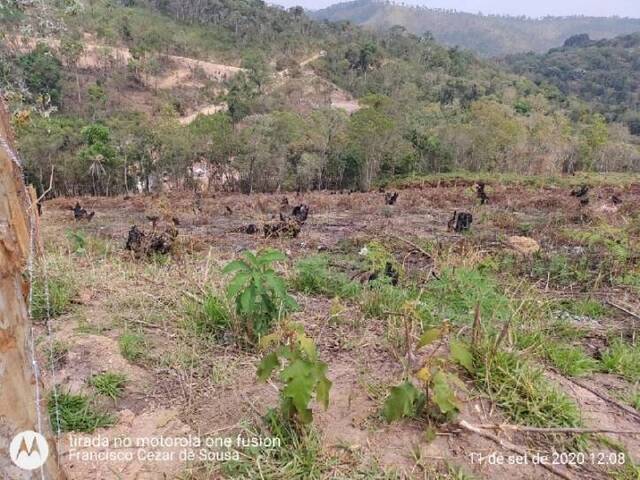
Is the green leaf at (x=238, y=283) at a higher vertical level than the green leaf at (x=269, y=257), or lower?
lower

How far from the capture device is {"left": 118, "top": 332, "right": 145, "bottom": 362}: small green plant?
2.55 metres

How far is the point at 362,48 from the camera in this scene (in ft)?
203

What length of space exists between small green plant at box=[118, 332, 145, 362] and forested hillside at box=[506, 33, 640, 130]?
67.7 metres

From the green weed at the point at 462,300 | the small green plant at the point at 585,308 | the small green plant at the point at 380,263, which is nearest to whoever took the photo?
the green weed at the point at 462,300

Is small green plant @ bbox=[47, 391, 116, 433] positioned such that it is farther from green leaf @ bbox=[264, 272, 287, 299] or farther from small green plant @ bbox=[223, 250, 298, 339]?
green leaf @ bbox=[264, 272, 287, 299]

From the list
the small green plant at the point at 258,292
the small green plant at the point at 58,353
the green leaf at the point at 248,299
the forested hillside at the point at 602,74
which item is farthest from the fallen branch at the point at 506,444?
the forested hillside at the point at 602,74

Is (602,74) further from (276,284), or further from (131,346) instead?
(131,346)

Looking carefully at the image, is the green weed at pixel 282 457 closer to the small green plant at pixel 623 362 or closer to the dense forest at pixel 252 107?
the small green plant at pixel 623 362

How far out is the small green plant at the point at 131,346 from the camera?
2.55 metres

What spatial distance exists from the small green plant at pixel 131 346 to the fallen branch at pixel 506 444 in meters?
1.73

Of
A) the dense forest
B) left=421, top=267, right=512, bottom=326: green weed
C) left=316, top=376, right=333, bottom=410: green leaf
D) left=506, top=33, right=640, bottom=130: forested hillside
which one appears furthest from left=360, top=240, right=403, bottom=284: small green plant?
left=506, top=33, right=640, bottom=130: forested hillside

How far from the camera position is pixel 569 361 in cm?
259

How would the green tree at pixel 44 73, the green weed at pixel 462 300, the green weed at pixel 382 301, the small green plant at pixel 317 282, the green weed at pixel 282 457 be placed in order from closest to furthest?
the green weed at pixel 282 457
the green weed at pixel 462 300
the green weed at pixel 382 301
the small green plant at pixel 317 282
the green tree at pixel 44 73

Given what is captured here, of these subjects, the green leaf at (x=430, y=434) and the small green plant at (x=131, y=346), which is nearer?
the green leaf at (x=430, y=434)
